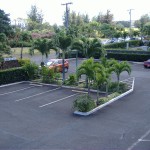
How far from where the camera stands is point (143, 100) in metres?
22.6

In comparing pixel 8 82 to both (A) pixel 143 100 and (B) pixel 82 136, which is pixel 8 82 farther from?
(B) pixel 82 136

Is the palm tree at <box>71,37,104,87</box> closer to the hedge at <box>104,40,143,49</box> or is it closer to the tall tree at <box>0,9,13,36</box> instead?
the tall tree at <box>0,9,13,36</box>

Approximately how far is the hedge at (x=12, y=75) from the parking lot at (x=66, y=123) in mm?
2889

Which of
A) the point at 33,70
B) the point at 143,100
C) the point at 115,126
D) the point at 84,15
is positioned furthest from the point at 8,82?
the point at 84,15

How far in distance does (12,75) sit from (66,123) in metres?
12.8

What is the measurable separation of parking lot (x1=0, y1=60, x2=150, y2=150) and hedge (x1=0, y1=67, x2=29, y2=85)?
2.89m

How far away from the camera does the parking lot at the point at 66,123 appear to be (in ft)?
47.8

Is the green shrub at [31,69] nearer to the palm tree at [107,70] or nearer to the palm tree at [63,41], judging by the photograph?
the palm tree at [63,41]

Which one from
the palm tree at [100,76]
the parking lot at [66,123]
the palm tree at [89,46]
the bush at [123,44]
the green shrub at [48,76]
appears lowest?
the parking lot at [66,123]

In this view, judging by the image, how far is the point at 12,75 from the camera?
2886 centimetres

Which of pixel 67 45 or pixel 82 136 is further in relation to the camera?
pixel 67 45

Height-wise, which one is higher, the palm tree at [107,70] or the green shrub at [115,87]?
the palm tree at [107,70]

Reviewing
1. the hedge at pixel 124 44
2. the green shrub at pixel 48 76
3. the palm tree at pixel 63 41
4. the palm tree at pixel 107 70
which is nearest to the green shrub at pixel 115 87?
the palm tree at pixel 107 70

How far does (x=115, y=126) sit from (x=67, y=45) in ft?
43.6
